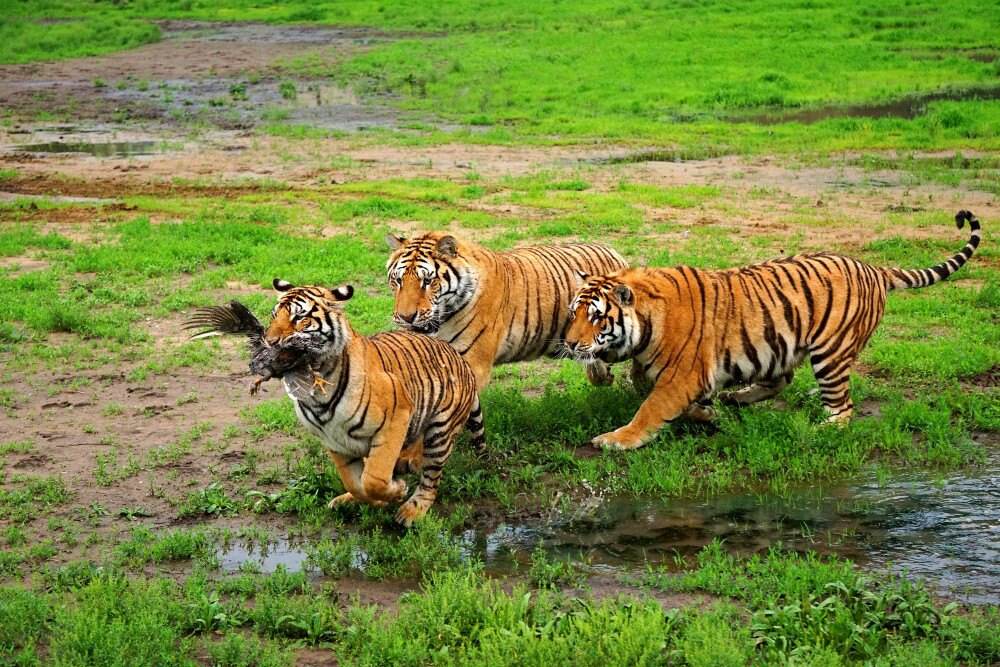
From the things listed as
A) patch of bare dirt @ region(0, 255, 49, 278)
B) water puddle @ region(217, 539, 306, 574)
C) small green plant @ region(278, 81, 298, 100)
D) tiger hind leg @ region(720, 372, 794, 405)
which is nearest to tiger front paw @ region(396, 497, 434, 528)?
water puddle @ region(217, 539, 306, 574)

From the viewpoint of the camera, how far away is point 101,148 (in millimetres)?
17547

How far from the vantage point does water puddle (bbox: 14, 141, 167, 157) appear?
17062 mm

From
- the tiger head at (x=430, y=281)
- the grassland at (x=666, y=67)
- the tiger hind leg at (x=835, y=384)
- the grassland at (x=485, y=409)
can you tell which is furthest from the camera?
the grassland at (x=666, y=67)

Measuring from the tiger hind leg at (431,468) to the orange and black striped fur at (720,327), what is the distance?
1.11m

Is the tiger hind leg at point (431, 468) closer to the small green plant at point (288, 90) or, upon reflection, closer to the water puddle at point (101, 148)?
the water puddle at point (101, 148)

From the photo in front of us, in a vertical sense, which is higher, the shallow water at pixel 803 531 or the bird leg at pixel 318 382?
the bird leg at pixel 318 382

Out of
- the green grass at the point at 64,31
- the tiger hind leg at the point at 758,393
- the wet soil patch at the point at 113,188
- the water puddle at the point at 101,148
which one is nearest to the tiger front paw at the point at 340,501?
the tiger hind leg at the point at 758,393

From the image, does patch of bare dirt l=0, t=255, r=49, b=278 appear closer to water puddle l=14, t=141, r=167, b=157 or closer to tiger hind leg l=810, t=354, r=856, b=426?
water puddle l=14, t=141, r=167, b=157

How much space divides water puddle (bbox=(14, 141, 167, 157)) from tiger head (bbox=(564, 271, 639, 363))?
1143 cm

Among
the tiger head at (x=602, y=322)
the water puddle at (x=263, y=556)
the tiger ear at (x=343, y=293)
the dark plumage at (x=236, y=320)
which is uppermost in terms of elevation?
the tiger ear at (x=343, y=293)

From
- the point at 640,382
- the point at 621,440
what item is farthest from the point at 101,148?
the point at 621,440

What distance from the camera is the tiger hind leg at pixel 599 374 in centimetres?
796

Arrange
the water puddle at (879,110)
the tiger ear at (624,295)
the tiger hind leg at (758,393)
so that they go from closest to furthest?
1. the tiger ear at (624,295)
2. the tiger hind leg at (758,393)
3. the water puddle at (879,110)

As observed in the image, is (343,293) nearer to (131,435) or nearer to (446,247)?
(446,247)
